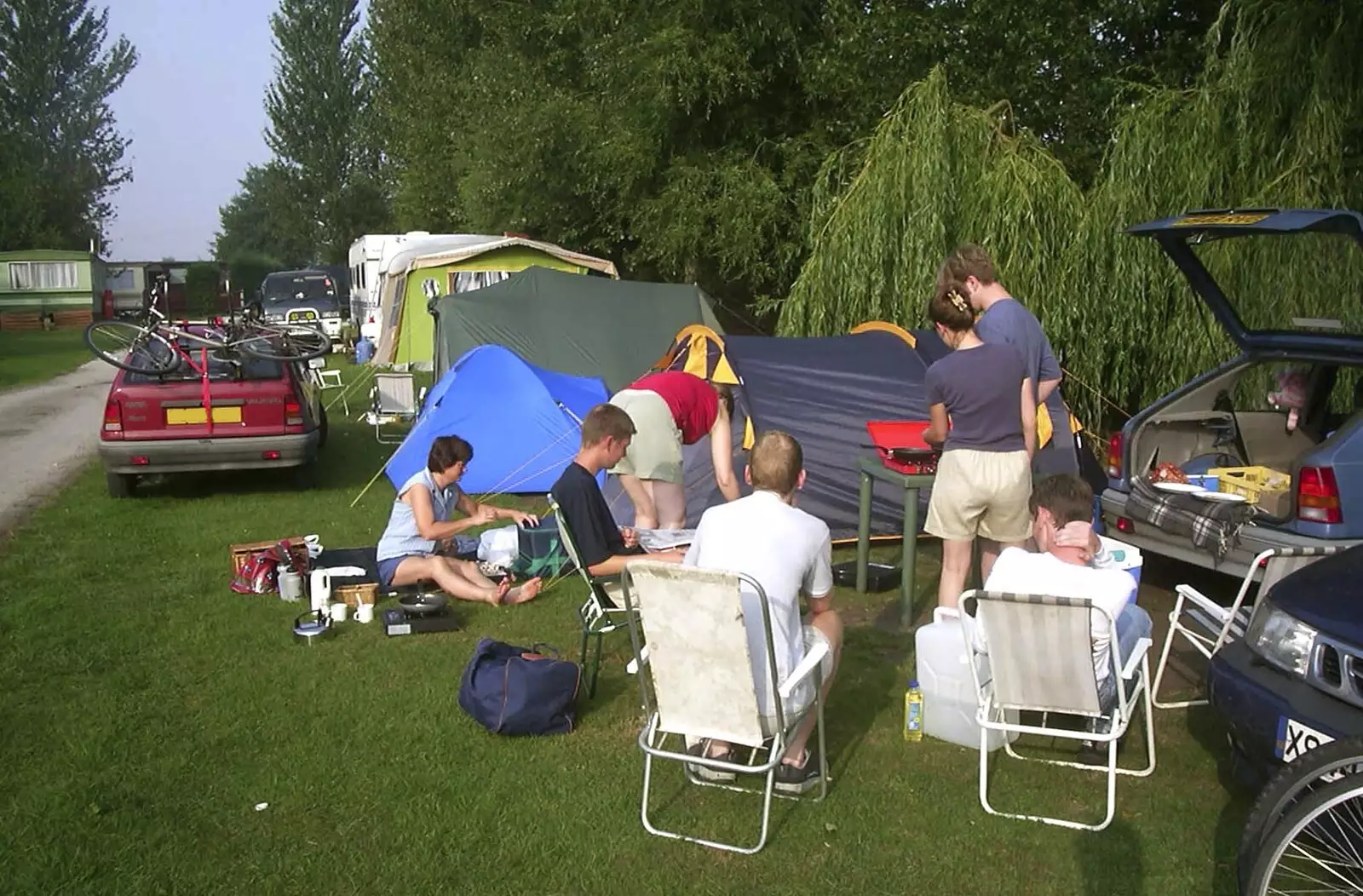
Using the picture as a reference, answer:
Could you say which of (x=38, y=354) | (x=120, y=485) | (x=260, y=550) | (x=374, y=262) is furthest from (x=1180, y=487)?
(x=38, y=354)

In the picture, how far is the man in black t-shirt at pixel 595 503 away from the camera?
15.9ft

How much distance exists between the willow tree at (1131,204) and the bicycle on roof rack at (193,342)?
4.14m

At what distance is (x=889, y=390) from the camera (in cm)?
784

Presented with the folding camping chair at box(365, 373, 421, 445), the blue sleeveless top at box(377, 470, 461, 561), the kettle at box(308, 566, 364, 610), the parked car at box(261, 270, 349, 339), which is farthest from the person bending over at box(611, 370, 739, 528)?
the parked car at box(261, 270, 349, 339)

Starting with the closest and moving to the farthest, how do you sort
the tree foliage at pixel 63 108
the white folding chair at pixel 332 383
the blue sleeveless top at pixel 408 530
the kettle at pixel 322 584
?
the kettle at pixel 322 584 → the blue sleeveless top at pixel 408 530 → the white folding chair at pixel 332 383 → the tree foliage at pixel 63 108

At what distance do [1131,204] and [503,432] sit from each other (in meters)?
5.23

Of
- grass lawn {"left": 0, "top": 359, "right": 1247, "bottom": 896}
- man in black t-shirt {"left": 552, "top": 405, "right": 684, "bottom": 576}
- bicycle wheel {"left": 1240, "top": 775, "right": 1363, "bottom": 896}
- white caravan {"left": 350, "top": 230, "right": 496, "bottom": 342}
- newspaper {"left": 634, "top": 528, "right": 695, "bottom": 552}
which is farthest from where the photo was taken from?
white caravan {"left": 350, "top": 230, "right": 496, "bottom": 342}

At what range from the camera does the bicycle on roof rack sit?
9555 millimetres

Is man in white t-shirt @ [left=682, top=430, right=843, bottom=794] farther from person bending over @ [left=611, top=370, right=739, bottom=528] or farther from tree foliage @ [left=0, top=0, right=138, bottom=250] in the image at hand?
tree foliage @ [left=0, top=0, right=138, bottom=250]

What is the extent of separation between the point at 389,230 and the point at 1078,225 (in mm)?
50023

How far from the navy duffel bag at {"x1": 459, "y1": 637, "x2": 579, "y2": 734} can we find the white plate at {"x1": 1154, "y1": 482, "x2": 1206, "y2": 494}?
128 inches

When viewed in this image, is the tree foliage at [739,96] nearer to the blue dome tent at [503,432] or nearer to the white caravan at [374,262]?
the white caravan at [374,262]

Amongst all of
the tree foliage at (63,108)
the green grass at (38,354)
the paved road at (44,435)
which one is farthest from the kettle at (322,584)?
the tree foliage at (63,108)

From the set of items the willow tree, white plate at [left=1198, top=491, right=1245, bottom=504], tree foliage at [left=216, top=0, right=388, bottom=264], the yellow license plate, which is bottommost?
the yellow license plate
